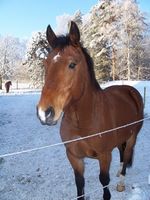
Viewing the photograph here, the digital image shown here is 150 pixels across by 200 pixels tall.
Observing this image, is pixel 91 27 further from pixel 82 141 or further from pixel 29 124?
pixel 82 141

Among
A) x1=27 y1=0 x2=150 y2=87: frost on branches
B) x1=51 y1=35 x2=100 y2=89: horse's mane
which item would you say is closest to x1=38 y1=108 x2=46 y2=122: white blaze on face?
x1=51 y1=35 x2=100 y2=89: horse's mane

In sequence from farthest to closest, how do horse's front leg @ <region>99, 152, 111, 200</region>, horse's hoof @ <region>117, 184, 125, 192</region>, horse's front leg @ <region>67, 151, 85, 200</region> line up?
horse's hoof @ <region>117, 184, 125, 192</region> < horse's front leg @ <region>67, 151, 85, 200</region> < horse's front leg @ <region>99, 152, 111, 200</region>

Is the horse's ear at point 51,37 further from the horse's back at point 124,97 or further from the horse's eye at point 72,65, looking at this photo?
the horse's back at point 124,97

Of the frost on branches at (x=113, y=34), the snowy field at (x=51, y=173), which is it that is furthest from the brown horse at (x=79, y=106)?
the frost on branches at (x=113, y=34)

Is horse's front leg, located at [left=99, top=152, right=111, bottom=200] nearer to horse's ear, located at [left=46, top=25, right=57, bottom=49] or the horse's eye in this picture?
the horse's eye

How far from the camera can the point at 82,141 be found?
3963 millimetres

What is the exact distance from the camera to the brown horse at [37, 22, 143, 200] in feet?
10.5

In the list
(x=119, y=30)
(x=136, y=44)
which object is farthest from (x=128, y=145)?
(x=136, y=44)

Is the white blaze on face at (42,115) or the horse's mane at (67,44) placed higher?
the horse's mane at (67,44)

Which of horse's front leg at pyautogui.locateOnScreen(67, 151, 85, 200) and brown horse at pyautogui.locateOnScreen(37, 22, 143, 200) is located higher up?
brown horse at pyautogui.locateOnScreen(37, 22, 143, 200)

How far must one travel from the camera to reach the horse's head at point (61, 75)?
3061 millimetres

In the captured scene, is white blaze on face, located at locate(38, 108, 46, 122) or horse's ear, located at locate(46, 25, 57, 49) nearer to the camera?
white blaze on face, located at locate(38, 108, 46, 122)

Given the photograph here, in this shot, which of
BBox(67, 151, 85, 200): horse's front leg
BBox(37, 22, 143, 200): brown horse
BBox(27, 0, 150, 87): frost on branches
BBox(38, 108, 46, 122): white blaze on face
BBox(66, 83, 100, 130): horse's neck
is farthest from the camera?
BBox(27, 0, 150, 87): frost on branches

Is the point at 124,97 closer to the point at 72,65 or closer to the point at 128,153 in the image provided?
the point at 128,153
